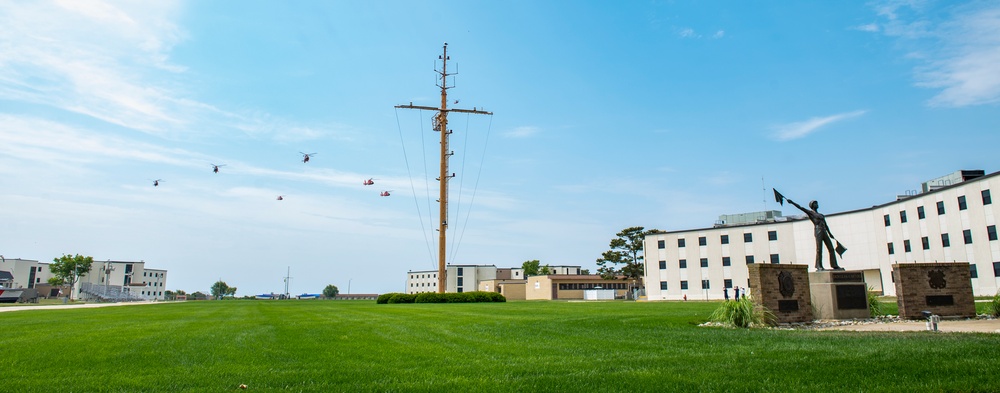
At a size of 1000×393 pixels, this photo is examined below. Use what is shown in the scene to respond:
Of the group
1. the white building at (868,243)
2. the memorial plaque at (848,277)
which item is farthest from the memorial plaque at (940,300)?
the white building at (868,243)

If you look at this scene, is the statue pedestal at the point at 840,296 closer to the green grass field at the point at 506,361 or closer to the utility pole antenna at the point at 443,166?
the green grass field at the point at 506,361

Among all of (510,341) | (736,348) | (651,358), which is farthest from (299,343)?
(736,348)

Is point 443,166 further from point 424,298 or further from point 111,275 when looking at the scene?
point 111,275

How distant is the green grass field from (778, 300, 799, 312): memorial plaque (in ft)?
11.8

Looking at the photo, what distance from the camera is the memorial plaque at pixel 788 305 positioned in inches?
618

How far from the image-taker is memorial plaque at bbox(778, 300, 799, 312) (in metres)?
15.7

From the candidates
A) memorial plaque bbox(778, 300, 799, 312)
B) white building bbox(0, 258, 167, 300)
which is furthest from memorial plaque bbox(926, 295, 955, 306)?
white building bbox(0, 258, 167, 300)

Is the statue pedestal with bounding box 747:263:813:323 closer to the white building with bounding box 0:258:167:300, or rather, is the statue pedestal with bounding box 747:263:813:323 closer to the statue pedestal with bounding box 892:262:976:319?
the statue pedestal with bounding box 892:262:976:319

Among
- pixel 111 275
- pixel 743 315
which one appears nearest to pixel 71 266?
pixel 111 275

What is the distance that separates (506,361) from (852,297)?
13204 mm

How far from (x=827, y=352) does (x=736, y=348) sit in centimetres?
129

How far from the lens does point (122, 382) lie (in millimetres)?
6863

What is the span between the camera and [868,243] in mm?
56719

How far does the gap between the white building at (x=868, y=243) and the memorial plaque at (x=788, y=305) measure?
1395 inches
